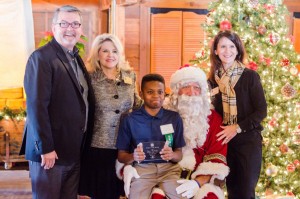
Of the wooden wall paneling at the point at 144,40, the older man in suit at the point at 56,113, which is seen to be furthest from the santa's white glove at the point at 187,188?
the wooden wall paneling at the point at 144,40

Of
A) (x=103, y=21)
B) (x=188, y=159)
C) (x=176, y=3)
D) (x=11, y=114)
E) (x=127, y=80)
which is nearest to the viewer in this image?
(x=188, y=159)

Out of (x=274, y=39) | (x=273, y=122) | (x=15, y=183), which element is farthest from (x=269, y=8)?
(x=15, y=183)

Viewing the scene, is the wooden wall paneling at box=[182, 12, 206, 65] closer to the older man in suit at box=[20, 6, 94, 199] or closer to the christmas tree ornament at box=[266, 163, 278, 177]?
the christmas tree ornament at box=[266, 163, 278, 177]

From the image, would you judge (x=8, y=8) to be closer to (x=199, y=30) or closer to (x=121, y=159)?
(x=121, y=159)

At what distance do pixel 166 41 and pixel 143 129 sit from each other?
402 centimetres

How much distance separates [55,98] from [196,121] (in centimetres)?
99

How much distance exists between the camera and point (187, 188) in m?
2.56

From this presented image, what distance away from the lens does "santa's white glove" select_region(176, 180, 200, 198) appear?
2.56 m

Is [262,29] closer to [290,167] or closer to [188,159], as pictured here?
[290,167]

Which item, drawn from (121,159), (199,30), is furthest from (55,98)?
(199,30)

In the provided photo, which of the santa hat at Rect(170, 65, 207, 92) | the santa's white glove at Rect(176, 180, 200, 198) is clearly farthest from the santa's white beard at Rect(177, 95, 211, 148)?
the santa's white glove at Rect(176, 180, 200, 198)

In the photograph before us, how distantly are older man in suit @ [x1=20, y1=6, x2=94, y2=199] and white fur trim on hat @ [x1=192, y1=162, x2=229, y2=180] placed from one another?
81 centimetres

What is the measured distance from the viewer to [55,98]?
93.8 inches

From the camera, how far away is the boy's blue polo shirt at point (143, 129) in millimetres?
2648
